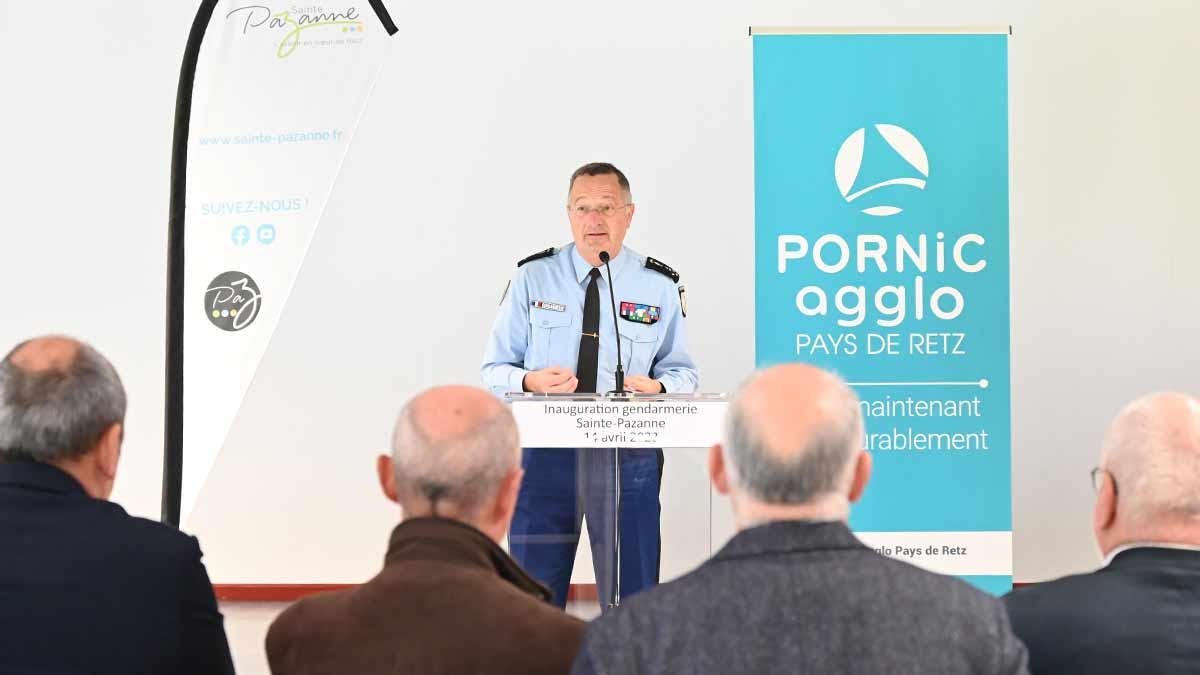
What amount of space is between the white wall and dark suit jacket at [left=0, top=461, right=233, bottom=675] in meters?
3.86

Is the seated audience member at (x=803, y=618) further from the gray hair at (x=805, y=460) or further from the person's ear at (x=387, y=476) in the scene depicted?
the person's ear at (x=387, y=476)

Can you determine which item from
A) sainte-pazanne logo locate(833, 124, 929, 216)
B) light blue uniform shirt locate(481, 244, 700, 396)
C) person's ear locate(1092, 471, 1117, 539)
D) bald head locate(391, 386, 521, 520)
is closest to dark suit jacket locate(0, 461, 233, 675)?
bald head locate(391, 386, 521, 520)

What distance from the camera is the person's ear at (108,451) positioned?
6.38 ft

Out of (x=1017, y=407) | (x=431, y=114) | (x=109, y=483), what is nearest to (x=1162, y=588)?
(x=109, y=483)

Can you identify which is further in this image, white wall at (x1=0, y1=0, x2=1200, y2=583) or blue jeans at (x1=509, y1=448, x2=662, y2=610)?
white wall at (x1=0, y1=0, x2=1200, y2=583)

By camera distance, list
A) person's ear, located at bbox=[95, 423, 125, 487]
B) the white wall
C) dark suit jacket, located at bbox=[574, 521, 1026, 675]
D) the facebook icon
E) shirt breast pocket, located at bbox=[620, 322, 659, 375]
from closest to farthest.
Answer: dark suit jacket, located at bbox=[574, 521, 1026, 675], person's ear, located at bbox=[95, 423, 125, 487], the facebook icon, shirt breast pocket, located at bbox=[620, 322, 659, 375], the white wall

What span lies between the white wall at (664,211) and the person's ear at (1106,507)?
3747 millimetres

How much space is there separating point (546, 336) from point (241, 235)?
3.39 ft

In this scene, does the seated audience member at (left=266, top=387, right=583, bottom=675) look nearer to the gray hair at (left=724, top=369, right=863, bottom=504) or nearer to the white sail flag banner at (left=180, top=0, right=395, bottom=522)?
the gray hair at (left=724, top=369, right=863, bottom=504)

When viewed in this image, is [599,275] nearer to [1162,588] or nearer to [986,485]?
A: [986,485]

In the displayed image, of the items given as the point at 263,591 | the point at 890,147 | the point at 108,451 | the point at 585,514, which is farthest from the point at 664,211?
the point at 108,451

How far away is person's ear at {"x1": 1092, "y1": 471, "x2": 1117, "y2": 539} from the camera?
1.84 m

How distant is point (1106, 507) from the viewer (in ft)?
6.07

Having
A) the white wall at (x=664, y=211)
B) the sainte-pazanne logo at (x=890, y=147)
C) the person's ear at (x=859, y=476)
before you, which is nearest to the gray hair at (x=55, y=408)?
the person's ear at (x=859, y=476)
